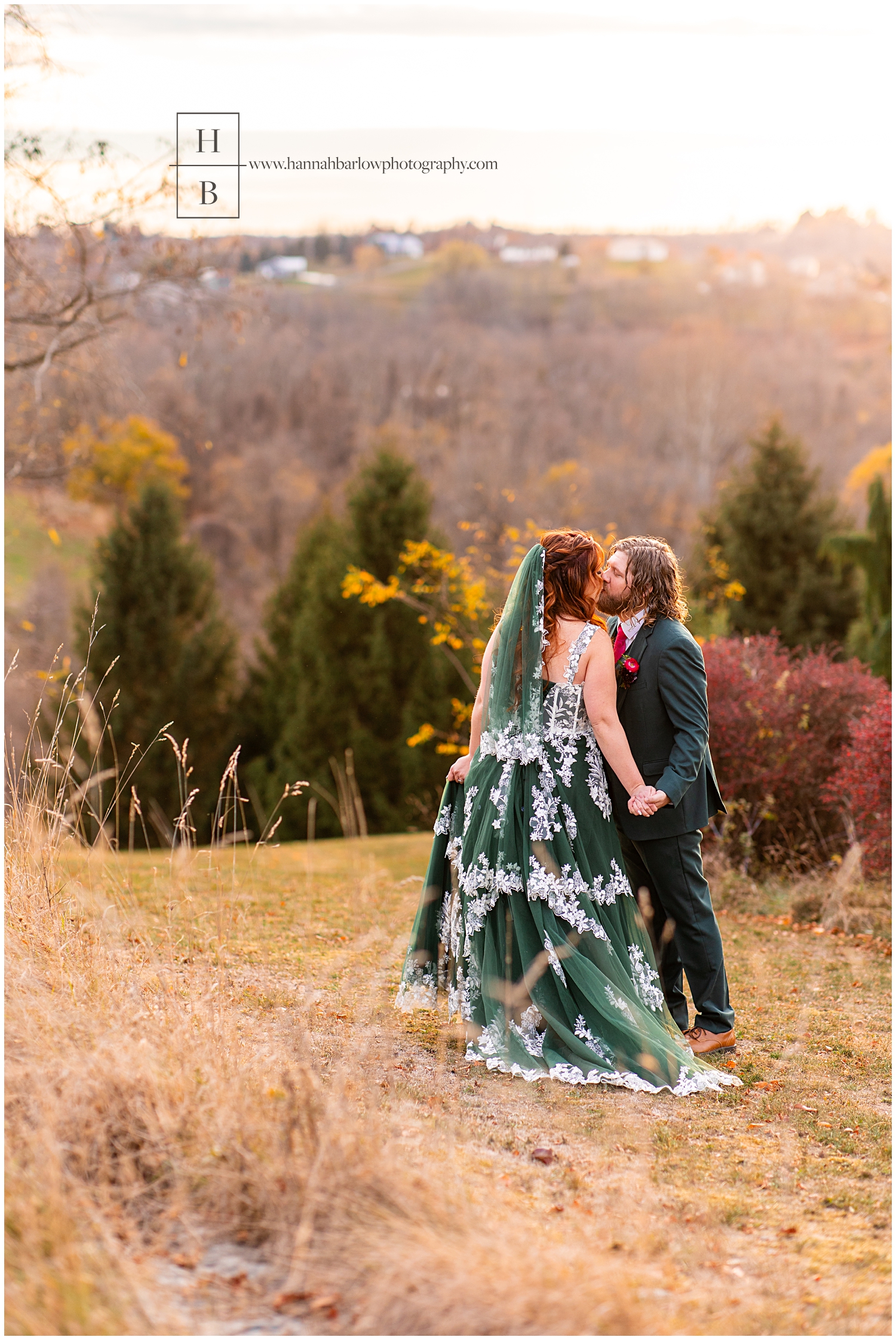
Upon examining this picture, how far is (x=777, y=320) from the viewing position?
3572 cm

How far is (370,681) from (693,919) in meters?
11.1

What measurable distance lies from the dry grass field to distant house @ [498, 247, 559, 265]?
1311 inches

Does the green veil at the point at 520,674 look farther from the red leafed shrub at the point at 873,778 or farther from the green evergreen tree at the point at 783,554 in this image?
the green evergreen tree at the point at 783,554

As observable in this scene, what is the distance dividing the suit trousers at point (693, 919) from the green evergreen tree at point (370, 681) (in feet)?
33.0

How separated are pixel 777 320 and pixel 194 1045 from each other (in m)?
37.1

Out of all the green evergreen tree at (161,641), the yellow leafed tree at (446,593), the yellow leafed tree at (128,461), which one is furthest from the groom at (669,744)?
the yellow leafed tree at (128,461)

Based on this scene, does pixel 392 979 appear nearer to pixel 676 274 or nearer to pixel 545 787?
pixel 545 787

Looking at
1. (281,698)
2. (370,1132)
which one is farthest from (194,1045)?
(281,698)

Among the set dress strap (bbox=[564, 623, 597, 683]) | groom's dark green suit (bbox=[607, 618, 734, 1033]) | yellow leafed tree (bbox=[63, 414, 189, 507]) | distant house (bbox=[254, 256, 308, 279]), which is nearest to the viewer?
dress strap (bbox=[564, 623, 597, 683])

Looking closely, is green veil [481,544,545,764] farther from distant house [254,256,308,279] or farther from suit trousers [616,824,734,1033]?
distant house [254,256,308,279]

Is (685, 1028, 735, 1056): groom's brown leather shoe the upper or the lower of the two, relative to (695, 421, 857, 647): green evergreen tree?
lower

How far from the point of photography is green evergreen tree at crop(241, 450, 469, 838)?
14250mm

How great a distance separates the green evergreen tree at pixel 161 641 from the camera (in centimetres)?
1584

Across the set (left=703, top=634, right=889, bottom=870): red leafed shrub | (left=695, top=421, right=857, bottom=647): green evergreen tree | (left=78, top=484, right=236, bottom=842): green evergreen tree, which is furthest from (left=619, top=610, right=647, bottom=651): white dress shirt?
(left=78, top=484, right=236, bottom=842): green evergreen tree
